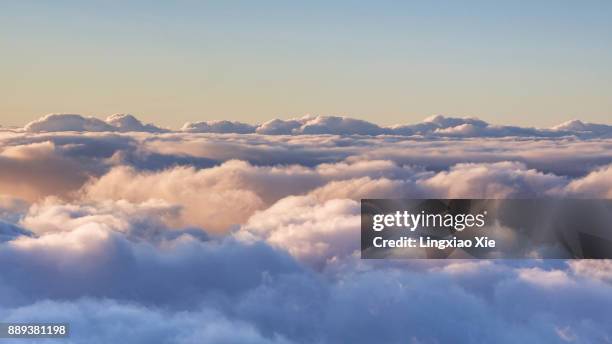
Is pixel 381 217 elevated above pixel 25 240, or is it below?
above

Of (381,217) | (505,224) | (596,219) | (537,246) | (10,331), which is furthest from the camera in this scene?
(537,246)

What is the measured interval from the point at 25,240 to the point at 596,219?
161 m

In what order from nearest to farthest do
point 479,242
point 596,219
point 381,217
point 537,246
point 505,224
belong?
1. point 381,217
2. point 479,242
3. point 505,224
4. point 596,219
5. point 537,246

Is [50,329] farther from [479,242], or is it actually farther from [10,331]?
[479,242]

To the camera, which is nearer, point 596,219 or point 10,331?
point 10,331

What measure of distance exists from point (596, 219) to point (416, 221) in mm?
101458

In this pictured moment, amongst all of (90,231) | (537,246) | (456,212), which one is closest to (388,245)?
(456,212)

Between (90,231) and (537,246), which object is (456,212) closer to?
(537,246)

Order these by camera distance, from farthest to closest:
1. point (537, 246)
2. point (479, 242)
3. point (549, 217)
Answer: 1. point (537, 246)
2. point (549, 217)
3. point (479, 242)

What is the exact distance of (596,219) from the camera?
153 m

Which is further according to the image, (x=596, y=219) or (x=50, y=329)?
(x=596, y=219)

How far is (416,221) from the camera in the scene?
69.5 meters

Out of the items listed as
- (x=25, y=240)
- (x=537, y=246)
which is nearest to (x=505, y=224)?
(x=537, y=246)

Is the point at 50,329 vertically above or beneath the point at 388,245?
beneath
